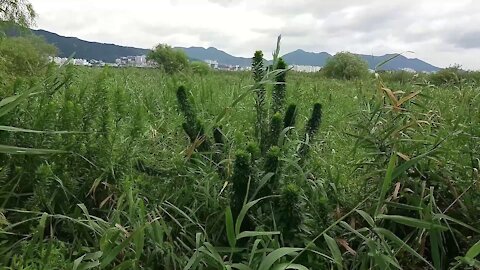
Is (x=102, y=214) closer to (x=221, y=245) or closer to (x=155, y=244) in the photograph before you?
(x=155, y=244)

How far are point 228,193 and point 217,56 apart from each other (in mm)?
4312

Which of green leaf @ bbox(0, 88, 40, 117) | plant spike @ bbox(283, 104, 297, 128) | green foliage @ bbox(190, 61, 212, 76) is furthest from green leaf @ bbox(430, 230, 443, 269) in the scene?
green foliage @ bbox(190, 61, 212, 76)

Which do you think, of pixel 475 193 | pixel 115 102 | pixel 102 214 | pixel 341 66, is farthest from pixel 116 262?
pixel 341 66

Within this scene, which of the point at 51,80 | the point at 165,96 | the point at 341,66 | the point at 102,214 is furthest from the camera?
the point at 341,66

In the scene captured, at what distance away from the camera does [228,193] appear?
1.69 m

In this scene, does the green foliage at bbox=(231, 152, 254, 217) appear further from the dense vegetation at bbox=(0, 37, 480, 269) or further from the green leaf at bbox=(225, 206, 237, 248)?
the green leaf at bbox=(225, 206, 237, 248)

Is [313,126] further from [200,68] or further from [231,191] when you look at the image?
[200,68]

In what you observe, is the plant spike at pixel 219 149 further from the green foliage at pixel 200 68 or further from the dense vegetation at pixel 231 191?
the green foliage at pixel 200 68

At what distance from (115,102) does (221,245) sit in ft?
2.62

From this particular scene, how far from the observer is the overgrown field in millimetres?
1421

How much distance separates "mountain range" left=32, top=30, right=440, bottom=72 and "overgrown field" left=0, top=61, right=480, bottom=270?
36 centimetres

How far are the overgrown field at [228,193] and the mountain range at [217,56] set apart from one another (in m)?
0.36

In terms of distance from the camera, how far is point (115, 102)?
197cm

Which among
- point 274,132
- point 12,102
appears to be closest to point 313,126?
point 274,132
